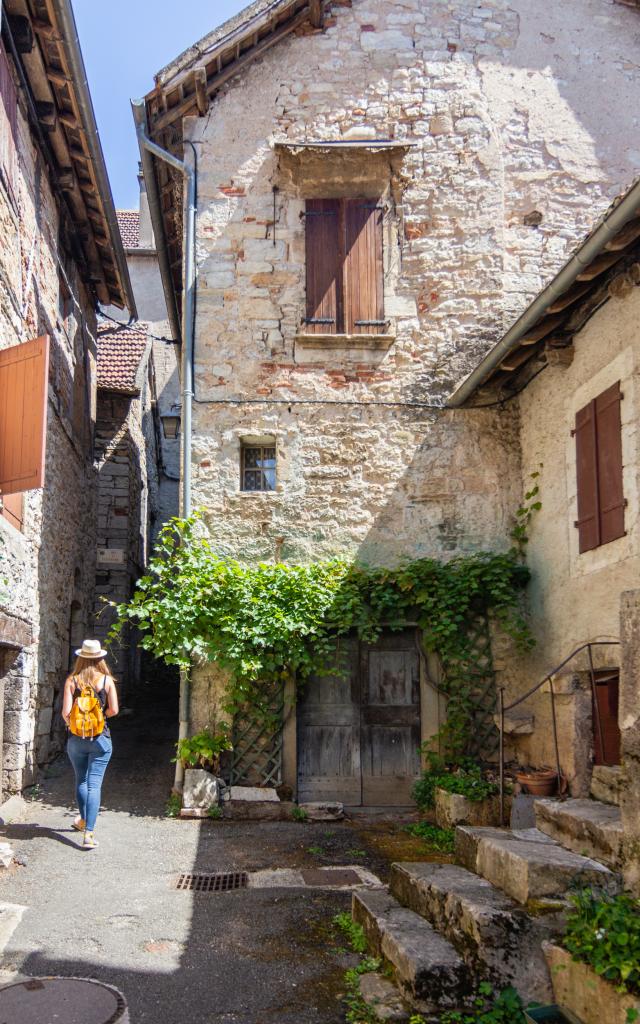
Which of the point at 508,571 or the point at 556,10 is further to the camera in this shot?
the point at 556,10

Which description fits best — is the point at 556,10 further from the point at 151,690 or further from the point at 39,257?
the point at 151,690

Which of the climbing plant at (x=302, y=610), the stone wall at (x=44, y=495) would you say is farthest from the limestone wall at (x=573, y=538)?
the stone wall at (x=44, y=495)

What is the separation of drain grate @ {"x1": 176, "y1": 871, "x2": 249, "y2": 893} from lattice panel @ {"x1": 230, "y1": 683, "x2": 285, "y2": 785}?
2.05 m

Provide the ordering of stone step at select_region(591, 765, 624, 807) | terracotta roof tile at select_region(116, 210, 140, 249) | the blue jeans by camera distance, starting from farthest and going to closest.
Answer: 1. terracotta roof tile at select_region(116, 210, 140, 249)
2. the blue jeans
3. stone step at select_region(591, 765, 624, 807)

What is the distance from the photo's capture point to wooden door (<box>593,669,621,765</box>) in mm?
5930

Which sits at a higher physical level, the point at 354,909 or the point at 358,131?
the point at 358,131

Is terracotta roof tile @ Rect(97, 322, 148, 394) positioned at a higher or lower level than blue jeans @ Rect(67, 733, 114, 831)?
higher

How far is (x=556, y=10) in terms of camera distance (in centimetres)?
925

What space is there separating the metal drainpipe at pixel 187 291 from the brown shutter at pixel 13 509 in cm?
164

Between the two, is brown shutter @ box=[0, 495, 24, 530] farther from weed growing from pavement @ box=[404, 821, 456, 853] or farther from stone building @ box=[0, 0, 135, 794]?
weed growing from pavement @ box=[404, 821, 456, 853]

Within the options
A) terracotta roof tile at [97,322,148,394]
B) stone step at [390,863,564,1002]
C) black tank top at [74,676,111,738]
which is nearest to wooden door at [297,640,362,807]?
black tank top at [74,676,111,738]

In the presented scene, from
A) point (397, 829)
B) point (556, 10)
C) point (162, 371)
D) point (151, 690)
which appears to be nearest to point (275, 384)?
point (397, 829)

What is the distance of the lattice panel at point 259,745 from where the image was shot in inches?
321

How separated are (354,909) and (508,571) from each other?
12.7 ft
